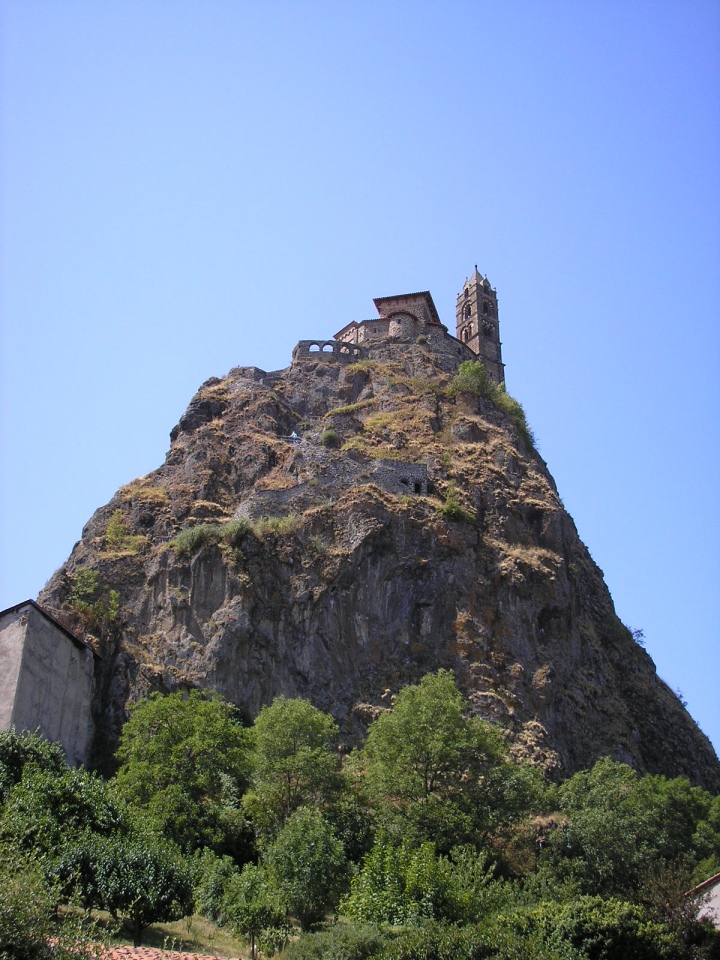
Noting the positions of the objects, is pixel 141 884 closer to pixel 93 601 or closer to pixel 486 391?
pixel 93 601

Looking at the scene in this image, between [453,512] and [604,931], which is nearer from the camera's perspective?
[604,931]

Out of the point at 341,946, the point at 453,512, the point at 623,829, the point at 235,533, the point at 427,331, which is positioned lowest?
the point at 341,946

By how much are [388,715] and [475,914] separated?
11.8 metres

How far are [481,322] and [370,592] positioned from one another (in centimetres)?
3693

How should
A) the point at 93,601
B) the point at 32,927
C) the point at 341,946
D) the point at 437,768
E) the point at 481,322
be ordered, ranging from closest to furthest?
the point at 32,927 < the point at 341,946 < the point at 437,768 < the point at 93,601 < the point at 481,322

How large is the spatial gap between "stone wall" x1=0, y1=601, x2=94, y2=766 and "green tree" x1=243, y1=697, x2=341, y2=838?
321 inches

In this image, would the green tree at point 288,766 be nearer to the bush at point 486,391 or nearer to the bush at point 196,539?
the bush at point 196,539

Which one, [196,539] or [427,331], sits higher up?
[427,331]

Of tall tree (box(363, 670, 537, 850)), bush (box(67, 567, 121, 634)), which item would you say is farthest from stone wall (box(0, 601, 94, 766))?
tall tree (box(363, 670, 537, 850))

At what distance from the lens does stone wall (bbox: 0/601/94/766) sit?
42.1 m

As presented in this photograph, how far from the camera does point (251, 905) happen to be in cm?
3184

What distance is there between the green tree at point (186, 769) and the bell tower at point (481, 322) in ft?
136

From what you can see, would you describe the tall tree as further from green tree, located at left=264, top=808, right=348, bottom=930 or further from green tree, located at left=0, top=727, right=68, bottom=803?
green tree, located at left=0, top=727, right=68, bottom=803

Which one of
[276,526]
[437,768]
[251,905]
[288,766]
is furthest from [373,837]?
[276,526]
